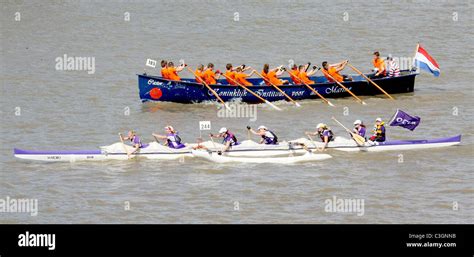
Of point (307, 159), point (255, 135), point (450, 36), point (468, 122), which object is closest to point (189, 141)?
point (255, 135)

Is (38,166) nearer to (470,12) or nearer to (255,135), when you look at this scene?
(255,135)

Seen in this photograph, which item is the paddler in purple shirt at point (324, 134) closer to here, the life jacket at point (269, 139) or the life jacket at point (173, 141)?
the life jacket at point (269, 139)

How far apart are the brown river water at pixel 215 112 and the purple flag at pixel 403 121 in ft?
2.76

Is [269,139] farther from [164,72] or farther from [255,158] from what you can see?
[164,72]

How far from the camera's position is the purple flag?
1335 inches

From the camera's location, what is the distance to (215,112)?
39.1 meters

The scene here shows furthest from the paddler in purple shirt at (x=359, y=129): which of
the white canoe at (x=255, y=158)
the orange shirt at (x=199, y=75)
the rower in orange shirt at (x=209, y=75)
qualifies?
the orange shirt at (x=199, y=75)

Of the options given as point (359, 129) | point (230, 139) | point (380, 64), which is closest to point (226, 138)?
point (230, 139)

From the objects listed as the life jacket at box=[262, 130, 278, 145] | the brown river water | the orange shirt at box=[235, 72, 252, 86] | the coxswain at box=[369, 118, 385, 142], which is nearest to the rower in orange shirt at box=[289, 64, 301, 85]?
the brown river water

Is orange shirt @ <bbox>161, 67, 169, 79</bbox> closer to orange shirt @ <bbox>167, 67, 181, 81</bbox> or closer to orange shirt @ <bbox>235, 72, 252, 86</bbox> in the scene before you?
orange shirt @ <bbox>167, 67, 181, 81</bbox>

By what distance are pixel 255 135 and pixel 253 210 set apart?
6.91 metres

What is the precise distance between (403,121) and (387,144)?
890mm

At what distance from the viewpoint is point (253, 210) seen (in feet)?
95.5

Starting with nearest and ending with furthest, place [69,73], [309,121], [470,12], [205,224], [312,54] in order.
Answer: [205,224] → [309,121] → [69,73] → [312,54] → [470,12]
